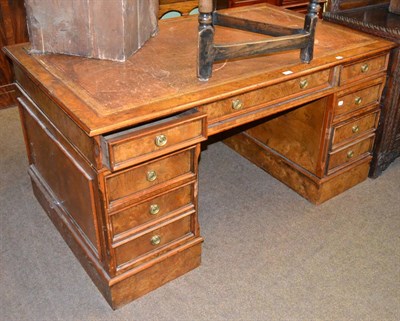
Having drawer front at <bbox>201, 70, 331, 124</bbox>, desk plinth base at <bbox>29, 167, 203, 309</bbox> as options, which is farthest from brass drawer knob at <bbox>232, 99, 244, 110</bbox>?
desk plinth base at <bbox>29, 167, 203, 309</bbox>

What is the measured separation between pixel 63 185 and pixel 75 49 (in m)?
0.60

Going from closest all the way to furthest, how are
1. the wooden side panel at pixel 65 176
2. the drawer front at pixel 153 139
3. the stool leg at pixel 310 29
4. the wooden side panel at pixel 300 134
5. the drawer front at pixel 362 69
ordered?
the drawer front at pixel 153 139
the wooden side panel at pixel 65 176
the stool leg at pixel 310 29
the drawer front at pixel 362 69
the wooden side panel at pixel 300 134

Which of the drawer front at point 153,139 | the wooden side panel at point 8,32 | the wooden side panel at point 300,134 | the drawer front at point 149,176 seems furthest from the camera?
the wooden side panel at point 8,32

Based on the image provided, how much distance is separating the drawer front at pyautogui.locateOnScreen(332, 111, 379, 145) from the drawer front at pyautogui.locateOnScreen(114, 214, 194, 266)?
97cm

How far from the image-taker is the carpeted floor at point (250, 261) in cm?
200

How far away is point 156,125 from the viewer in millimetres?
1702

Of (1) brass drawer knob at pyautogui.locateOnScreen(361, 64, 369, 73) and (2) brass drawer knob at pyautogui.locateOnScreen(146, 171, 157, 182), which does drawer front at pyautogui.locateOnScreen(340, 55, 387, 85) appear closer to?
(1) brass drawer knob at pyautogui.locateOnScreen(361, 64, 369, 73)

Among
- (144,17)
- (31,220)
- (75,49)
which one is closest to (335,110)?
(144,17)

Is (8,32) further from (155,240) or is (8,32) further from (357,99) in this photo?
(357,99)

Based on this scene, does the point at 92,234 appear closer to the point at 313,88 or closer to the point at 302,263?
the point at 302,263

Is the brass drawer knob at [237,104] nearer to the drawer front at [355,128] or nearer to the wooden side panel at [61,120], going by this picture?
the wooden side panel at [61,120]

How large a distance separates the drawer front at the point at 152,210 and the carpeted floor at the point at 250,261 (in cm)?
38

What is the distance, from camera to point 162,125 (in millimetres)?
1699

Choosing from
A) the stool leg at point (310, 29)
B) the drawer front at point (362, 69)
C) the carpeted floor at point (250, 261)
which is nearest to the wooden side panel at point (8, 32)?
the carpeted floor at point (250, 261)
